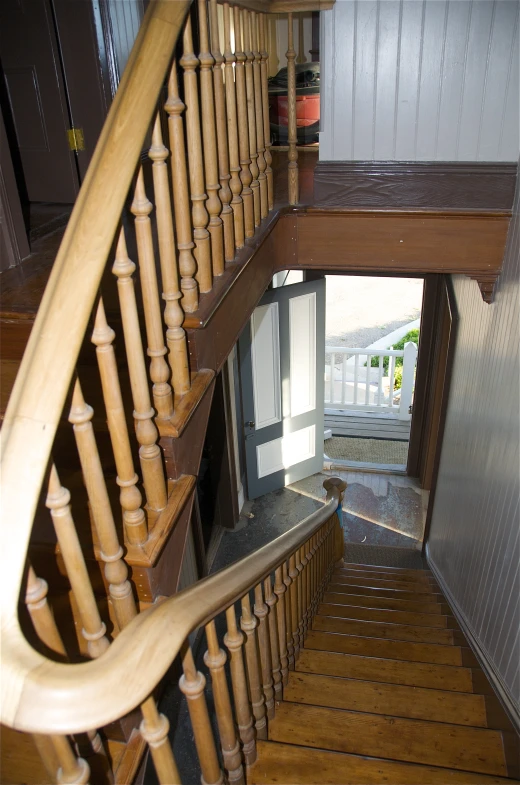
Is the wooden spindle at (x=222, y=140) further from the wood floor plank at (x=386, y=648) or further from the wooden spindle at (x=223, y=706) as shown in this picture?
the wood floor plank at (x=386, y=648)

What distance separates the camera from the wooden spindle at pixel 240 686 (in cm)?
132

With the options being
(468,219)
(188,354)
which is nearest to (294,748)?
(188,354)

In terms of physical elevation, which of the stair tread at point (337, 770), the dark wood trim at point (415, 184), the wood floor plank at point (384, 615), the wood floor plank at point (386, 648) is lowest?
the wood floor plank at point (384, 615)

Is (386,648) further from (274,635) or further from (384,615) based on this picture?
(274,635)

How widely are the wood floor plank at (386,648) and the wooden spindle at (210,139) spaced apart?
1779 mm

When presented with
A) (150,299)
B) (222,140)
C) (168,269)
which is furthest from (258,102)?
(150,299)

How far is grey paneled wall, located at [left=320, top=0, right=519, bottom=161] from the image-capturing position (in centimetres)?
256

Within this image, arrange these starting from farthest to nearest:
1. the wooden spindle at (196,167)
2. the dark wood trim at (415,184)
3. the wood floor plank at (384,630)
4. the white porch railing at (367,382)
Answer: the white porch railing at (367,382) < the wood floor plank at (384,630) < the dark wood trim at (415,184) < the wooden spindle at (196,167)

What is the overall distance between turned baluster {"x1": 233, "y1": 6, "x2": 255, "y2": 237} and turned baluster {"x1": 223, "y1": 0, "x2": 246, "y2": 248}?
0.03 meters

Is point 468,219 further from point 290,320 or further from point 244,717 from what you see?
point 290,320

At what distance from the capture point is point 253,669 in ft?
5.10

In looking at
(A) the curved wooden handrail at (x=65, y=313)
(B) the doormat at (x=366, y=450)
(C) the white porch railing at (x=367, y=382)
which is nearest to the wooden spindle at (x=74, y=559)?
(A) the curved wooden handrail at (x=65, y=313)

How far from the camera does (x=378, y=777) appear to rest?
Result: 1674 millimetres

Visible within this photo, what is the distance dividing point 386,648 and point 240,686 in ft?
4.82
